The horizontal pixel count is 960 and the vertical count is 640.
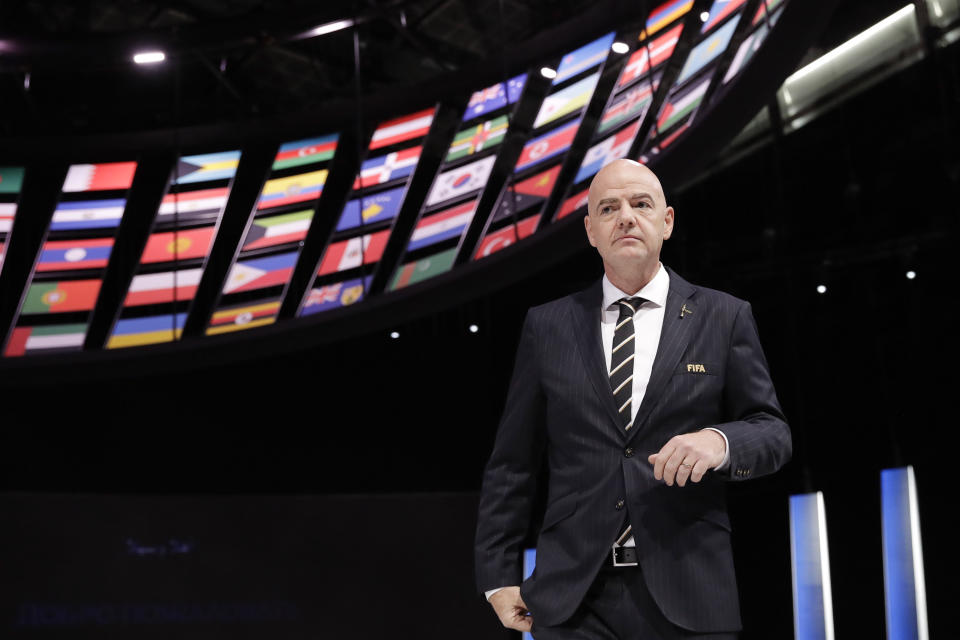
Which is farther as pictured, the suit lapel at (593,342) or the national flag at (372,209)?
the national flag at (372,209)

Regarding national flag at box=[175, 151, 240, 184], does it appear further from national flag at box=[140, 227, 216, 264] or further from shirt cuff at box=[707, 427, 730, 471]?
shirt cuff at box=[707, 427, 730, 471]

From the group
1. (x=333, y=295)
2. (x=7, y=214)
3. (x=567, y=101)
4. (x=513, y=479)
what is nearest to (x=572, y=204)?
(x=567, y=101)

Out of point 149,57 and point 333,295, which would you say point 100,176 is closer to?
point 149,57

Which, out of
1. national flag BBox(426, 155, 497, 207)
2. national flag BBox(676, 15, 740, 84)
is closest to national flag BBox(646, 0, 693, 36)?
national flag BBox(676, 15, 740, 84)

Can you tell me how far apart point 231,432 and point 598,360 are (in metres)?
6.57

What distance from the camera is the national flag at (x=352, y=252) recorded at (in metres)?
8.16

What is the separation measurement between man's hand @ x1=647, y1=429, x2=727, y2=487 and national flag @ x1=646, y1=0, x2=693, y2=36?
227 inches

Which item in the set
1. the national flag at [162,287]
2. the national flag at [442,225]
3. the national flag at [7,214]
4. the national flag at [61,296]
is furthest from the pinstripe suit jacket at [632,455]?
the national flag at [7,214]

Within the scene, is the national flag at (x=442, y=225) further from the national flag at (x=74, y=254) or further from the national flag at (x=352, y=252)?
the national flag at (x=74, y=254)

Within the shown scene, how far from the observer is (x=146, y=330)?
833cm

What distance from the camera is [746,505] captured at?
5.86 m

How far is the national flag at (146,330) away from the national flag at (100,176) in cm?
142

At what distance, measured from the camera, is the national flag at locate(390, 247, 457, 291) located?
305 inches

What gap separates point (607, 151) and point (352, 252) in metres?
2.46
